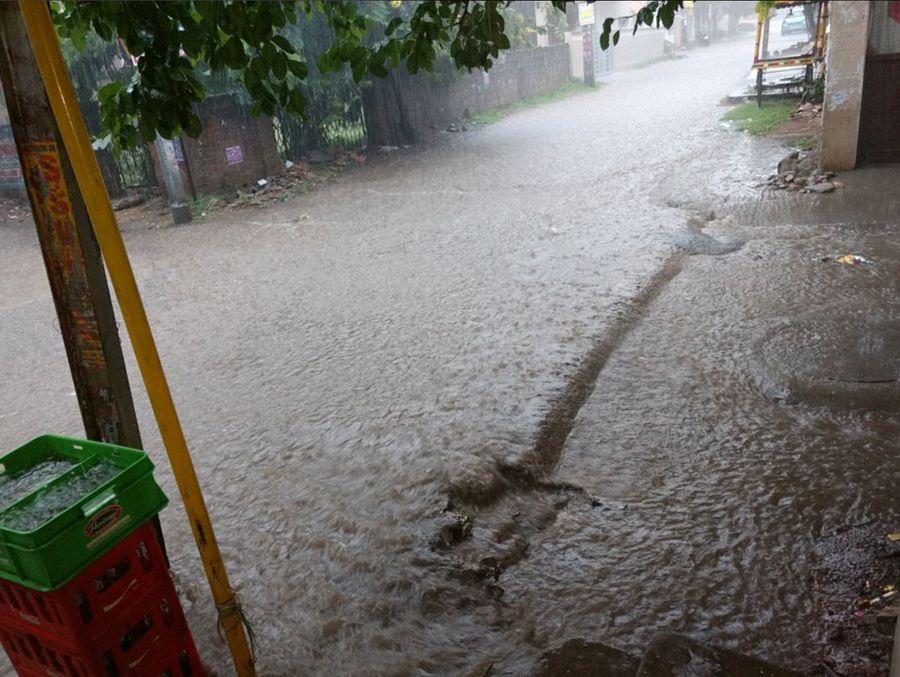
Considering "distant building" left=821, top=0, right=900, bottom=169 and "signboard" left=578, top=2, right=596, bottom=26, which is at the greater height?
"signboard" left=578, top=2, right=596, bottom=26

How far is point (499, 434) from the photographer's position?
4.02m

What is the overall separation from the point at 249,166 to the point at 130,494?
11.4m

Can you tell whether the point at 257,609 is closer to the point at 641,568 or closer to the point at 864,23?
the point at 641,568

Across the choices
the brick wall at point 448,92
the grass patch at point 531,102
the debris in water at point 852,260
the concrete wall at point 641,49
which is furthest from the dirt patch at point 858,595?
the concrete wall at point 641,49

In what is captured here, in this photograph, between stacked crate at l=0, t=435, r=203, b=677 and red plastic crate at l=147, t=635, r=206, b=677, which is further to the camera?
red plastic crate at l=147, t=635, r=206, b=677

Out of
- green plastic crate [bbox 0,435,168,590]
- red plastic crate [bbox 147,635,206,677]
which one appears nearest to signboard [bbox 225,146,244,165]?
green plastic crate [bbox 0,435,168,590]

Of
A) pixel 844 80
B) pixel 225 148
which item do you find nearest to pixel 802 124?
pixel 844 80

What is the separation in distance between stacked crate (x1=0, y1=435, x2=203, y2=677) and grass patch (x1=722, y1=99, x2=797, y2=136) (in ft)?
39.3

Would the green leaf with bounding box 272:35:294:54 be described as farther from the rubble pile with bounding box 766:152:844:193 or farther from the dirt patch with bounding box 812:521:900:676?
the rubble pile with bounding box 766:152:844:193

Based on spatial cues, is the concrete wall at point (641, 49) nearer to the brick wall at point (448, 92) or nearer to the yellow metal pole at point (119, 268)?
the brick wall at point (448, 92)

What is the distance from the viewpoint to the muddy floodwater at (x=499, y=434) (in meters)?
2.90

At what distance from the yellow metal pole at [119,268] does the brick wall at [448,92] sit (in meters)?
9.86

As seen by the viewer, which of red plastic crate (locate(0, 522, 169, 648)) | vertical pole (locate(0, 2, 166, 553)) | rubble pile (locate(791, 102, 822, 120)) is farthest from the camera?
rubble pile (locate(791, 102, 822, 120))

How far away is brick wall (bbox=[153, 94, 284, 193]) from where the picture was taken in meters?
12.1
